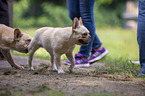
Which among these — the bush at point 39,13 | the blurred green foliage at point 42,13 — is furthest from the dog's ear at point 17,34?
the bush at point 39,13

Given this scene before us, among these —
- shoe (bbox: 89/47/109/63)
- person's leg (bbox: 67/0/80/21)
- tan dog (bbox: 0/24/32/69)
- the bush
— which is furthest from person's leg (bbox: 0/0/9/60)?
the bush

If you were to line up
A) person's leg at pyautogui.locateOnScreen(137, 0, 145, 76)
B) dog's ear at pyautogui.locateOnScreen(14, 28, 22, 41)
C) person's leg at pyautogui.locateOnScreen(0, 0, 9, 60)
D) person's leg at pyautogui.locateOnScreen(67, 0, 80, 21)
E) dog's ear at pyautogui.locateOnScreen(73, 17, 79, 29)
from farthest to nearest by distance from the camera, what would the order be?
person's leg at pyautogui.locateOnScreen(0, 0, 9, 60), person's leg at pyautogui.locateOnScreen(67, 0, 80, 21), dog's ear at pyautogui.locateOnScreen(14, 28, 22, 41), person's leg at pyautogui.locateOnScreen(137, 0, 145, 76), dog's ear at pyautogui.locateOnScreen(73, 17, 79, 29)

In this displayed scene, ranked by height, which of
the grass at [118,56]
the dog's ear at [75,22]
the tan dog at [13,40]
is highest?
the dog's ear at [75,22]

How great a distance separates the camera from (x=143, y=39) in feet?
9.53

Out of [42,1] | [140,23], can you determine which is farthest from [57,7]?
[140,23]

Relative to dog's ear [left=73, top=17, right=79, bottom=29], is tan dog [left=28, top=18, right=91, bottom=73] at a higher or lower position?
lower

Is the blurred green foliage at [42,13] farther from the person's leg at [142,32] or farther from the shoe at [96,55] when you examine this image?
the person's leg at [142,32]

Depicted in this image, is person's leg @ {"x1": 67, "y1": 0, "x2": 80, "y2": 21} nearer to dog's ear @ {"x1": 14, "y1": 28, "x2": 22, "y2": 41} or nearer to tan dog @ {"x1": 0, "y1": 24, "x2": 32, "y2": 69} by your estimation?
tan dog @ {"x1": 0, "y1": 24, "x2": 32, "y2": 69}

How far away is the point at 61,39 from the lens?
2.89 m

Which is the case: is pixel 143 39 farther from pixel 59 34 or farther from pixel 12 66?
pixel 12 66

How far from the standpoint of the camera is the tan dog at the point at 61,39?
278cm

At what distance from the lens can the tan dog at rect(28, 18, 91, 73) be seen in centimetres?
278

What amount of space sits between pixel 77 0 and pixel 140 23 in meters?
1.48

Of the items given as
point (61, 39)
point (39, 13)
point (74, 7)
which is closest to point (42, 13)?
point (39, 13)
